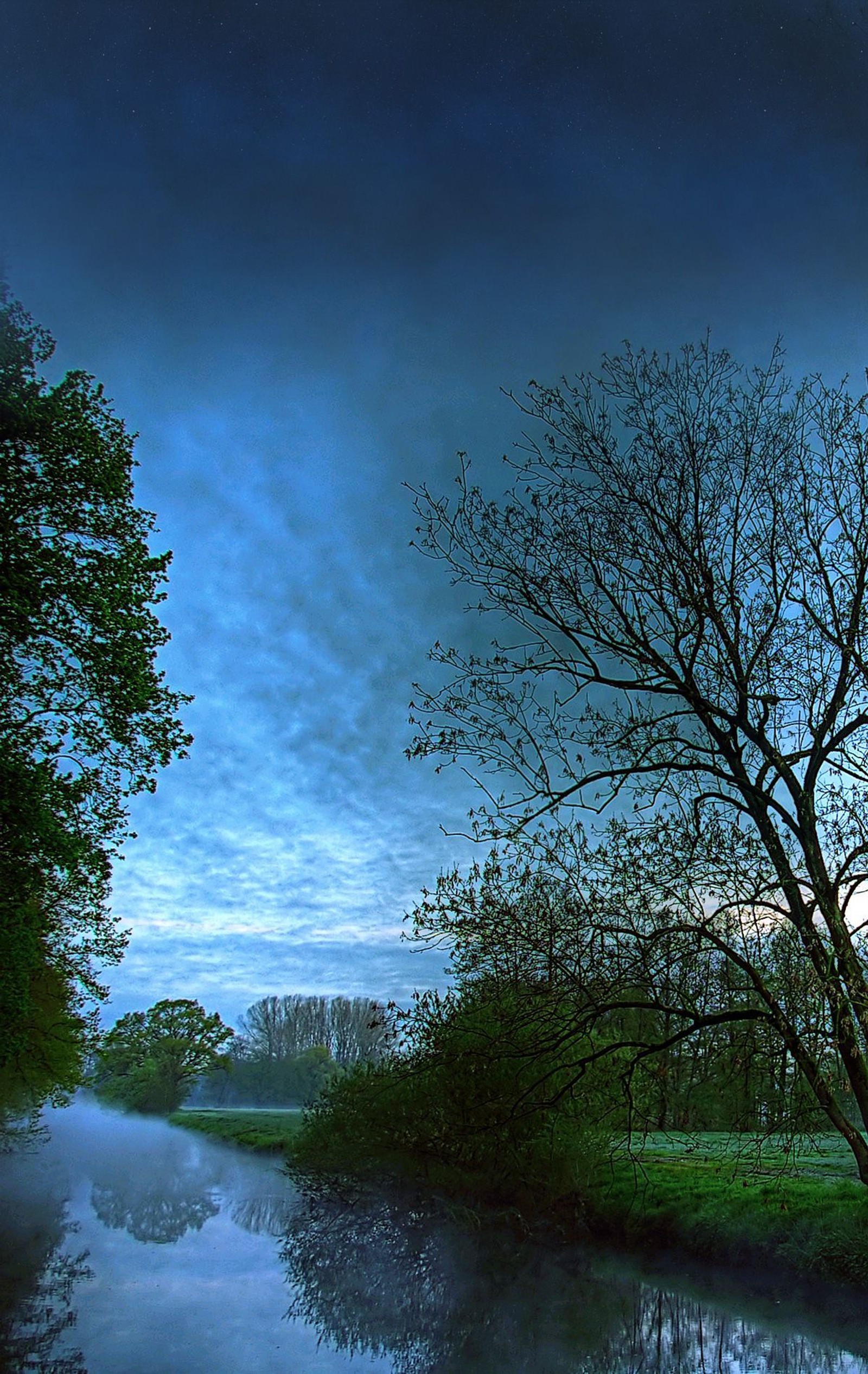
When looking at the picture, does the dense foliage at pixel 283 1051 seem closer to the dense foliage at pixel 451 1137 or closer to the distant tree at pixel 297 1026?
the distant tree at pixel 297 1026

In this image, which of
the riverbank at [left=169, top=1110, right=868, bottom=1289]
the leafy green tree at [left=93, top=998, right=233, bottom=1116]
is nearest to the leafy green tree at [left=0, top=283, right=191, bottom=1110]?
the riverbank at [left=169, top=1110, right=868, bottom=1289]

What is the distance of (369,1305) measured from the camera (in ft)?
49.1

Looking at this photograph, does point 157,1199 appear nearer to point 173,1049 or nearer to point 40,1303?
point 40,1303

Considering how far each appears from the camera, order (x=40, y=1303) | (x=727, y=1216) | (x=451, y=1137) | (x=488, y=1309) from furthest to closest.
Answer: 1. (x=451, y=1137)
2. (x=727, y=1216)
3. (x=488, y=1309)
4. (x=40, y=1303)

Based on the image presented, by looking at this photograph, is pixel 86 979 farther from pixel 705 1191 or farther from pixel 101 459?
pixel 705 1191

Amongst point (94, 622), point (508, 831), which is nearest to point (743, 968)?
point (508, 831)

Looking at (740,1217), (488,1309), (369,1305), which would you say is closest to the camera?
(488,1309)

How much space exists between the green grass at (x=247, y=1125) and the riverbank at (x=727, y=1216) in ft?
62.4

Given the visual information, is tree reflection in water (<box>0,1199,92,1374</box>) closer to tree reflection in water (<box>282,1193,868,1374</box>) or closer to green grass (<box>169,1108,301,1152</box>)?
tree reflection in water (<box>282,1193,868,1374</box>)

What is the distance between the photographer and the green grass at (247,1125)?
41.3 meters

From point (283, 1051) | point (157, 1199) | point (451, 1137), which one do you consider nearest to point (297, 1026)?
point (283, 1051)

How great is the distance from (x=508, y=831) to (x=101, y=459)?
11.5 metres

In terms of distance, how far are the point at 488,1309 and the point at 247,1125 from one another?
38096mm

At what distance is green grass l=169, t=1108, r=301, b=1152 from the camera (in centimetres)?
4134
